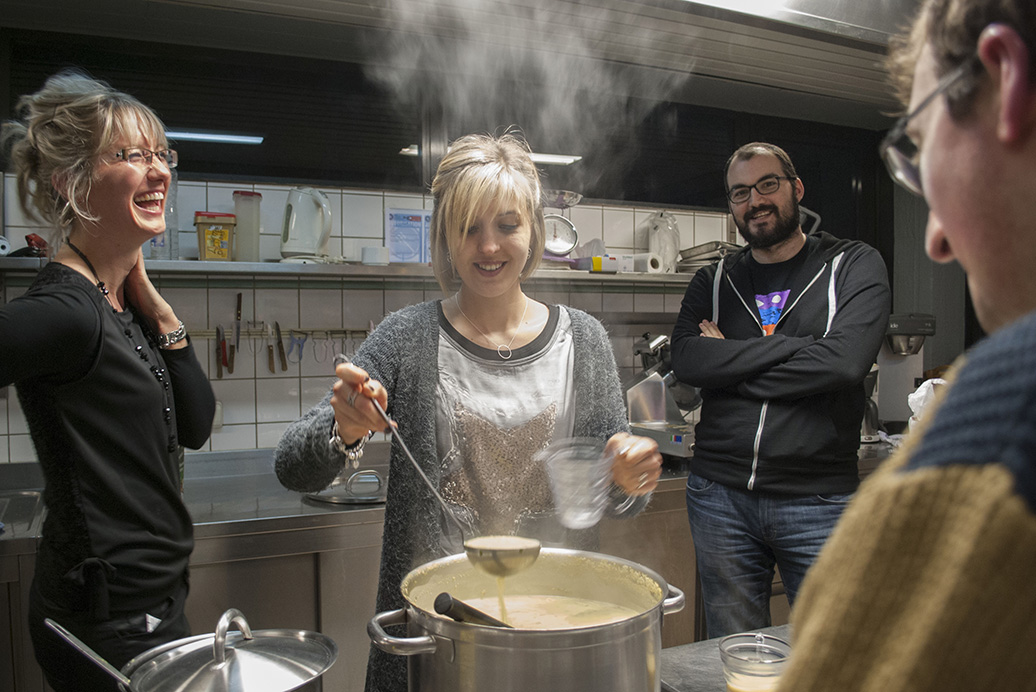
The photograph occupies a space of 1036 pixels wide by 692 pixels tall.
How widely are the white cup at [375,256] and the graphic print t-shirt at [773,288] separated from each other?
4.40 ft

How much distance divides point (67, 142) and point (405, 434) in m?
0.87

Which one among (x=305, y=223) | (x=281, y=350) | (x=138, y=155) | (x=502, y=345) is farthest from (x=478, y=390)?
(x=281, y=350)

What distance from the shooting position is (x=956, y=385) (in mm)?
308

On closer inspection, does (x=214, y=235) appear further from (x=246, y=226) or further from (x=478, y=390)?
(x=478, y=390)

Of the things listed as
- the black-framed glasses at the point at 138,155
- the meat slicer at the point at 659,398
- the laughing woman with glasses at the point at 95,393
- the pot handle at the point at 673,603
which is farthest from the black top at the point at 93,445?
the meat slicer at the point at 659,398

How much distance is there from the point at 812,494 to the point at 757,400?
29 cm

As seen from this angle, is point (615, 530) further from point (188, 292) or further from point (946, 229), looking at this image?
point (946, 229)

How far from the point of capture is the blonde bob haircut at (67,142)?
54.8 inches

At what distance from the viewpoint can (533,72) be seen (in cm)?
298

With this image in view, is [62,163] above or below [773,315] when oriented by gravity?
above

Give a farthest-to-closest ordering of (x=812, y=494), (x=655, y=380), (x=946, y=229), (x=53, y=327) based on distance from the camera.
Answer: (x=655, y=380) → (x=812, y=494) → (x=53, y=327) → (x=946, y=229)

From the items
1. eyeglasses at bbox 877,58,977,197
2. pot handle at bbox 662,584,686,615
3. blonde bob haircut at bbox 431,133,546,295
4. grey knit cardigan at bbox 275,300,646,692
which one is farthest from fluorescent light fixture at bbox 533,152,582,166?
eyeglasses at bbox 877,58,977,197

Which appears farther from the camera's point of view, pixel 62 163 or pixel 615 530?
pixel 615 530

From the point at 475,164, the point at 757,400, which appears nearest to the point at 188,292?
the point at 475,164
